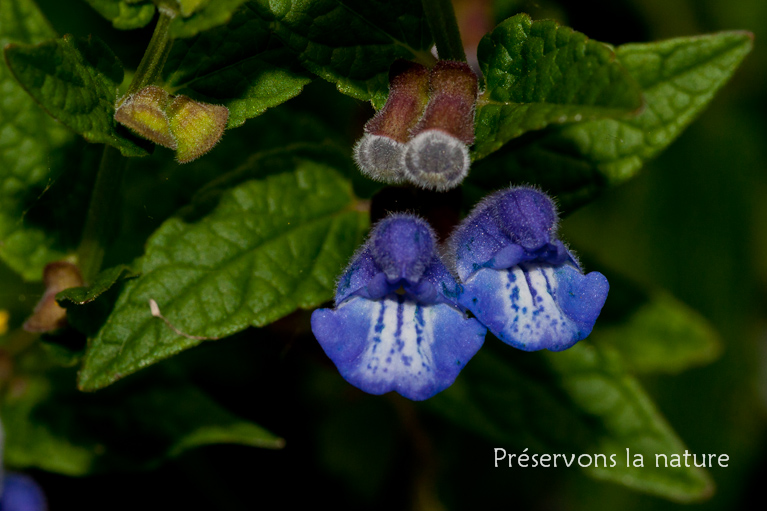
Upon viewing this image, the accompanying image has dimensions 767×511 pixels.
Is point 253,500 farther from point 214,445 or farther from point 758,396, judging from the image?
point 758,396

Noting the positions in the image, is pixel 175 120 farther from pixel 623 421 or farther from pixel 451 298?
pixel 623 421

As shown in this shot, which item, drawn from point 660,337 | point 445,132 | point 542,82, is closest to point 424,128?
point 445,132

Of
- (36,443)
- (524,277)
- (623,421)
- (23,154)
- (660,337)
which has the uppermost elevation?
(23,154)

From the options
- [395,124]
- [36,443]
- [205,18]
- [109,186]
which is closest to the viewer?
[205,18]

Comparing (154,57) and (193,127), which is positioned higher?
(154,57)

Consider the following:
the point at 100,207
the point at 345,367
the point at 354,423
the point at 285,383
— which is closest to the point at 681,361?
the point at 354,423

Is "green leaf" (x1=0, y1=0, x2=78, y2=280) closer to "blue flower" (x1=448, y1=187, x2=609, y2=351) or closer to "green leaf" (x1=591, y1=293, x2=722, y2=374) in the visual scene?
"blue flower" (x1=448, y1=187, x2=609, y2=351)

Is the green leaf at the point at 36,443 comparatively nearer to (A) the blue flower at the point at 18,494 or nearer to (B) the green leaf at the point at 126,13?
(A) the blue flower at the point at 18,494

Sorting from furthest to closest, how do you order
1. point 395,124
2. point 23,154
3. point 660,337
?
A: point 660,337 < point 23,154 < point 395,124

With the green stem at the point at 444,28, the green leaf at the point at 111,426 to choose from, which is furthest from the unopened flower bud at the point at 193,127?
the green leaf at the point at 111,426
